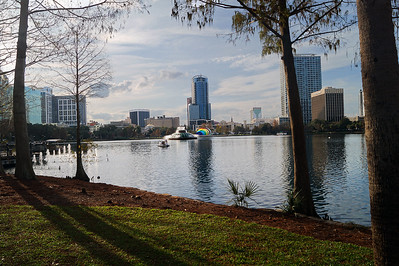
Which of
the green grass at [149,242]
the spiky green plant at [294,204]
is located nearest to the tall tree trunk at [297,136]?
the spiky green plant at [294,204]

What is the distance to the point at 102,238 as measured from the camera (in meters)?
5.46

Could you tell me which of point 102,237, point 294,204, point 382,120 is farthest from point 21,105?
point 382,120

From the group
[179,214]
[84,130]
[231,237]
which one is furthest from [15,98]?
[84,130]

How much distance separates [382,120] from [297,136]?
5957 mm

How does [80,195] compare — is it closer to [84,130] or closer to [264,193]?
[264,193]

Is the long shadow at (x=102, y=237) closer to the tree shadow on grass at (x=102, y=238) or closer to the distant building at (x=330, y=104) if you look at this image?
the tree shadow on grass at (x=102, y=238)

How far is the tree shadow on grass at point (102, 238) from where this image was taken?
4.59 meters

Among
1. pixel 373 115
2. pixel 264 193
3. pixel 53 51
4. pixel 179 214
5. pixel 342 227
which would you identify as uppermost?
pixel 53 51

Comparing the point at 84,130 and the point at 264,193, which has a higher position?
the point at 84,130

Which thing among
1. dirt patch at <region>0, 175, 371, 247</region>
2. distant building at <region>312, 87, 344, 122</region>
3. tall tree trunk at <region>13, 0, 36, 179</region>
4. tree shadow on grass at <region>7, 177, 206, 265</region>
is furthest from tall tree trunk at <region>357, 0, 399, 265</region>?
distant building at <region>312, 87, 344, 122</region>

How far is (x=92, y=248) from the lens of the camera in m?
4.96

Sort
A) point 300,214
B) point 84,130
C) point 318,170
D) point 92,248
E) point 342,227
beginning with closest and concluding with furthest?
1. point 92,248
2. point 342,227
3. point 300,214
4. point 318,170
5. point 84,130

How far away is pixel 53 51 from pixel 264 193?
1336cm

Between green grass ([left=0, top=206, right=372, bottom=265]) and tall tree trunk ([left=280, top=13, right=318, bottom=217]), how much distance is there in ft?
10.2
